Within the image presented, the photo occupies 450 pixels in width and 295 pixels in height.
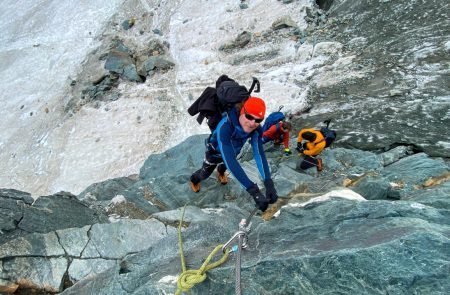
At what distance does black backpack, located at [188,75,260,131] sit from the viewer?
4.72 metres

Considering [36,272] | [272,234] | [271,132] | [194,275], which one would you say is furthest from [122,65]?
[194,275]

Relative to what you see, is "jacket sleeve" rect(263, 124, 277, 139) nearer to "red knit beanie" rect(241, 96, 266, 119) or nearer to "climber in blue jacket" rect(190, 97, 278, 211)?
"climber in blue jacket" rect(190, 97, 278, 211)

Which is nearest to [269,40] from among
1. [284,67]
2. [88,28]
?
[284,67]

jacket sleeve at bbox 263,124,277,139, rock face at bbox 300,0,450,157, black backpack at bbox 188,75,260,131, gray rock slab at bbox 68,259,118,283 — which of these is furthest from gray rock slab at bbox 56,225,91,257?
rock face at bbox 300,0,450,157

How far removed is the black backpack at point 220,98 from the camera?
15.5ft

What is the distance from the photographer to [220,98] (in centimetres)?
480

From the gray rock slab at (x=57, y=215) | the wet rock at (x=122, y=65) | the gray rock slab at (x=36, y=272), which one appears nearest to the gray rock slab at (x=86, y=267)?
the gray rock slab at (x=36, y=272)

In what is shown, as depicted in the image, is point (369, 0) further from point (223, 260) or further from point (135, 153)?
point (223, 260)

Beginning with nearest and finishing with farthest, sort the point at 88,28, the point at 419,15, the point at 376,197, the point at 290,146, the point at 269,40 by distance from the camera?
1. the point at 376,197
2. the point at 290,146
3. the point at 419,15
4. the point at 269,40
5. the point at 88,28

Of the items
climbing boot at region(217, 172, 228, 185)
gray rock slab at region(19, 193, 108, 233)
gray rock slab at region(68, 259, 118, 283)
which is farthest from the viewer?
climbing boot at region(217, 172, 228, 185)

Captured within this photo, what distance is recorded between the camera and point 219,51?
1573cm

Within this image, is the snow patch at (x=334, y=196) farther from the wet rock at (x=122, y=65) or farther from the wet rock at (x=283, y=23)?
the wet rock at (x=122, y=65)

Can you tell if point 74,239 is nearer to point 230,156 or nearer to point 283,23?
point 230,156

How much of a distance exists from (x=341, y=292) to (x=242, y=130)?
2.43 metres
